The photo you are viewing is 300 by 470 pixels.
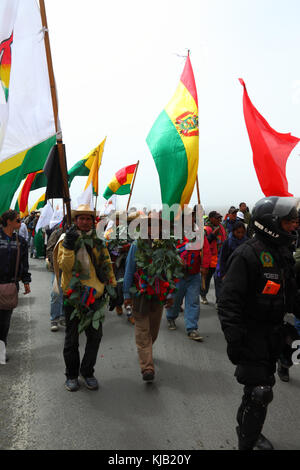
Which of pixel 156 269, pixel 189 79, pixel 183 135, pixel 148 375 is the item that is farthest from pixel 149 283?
pixel 189 79

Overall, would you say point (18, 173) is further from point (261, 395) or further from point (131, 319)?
point (131, 319)

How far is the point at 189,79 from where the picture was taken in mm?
6316

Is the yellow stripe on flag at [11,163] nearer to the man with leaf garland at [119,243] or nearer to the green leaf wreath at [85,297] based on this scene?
the green leaf wreath at [85,297]

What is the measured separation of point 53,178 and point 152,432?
2551 millimetres

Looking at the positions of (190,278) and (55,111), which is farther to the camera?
(190,278)

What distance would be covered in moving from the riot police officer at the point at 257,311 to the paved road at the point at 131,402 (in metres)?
0.67

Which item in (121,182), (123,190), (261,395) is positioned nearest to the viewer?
(261,395)

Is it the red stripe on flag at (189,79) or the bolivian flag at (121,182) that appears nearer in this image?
the red stripe on flag at (189,79)

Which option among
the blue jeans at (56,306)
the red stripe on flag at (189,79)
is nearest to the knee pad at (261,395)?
the blue jeans at (56,306)

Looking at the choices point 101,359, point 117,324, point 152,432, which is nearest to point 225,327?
point 152,432

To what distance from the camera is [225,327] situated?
232cm

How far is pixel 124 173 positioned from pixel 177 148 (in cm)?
438

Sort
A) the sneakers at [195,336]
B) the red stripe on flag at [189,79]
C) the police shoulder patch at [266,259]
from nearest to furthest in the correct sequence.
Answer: the police shoulder patch at [266,259] → the sneakers at [195,336] → the red stripe on flag at [189,79]

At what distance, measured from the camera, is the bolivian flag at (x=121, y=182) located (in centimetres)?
986
